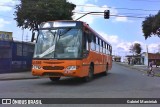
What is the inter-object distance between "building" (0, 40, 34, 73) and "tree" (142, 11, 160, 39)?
33.3 m

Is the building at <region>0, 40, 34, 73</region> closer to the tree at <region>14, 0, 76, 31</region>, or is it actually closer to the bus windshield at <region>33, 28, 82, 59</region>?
the bus windshield at <region>33, 28, 82, 59</region>

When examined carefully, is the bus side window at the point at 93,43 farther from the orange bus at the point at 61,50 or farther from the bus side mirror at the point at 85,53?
the bus side mirror at the point at 85,53

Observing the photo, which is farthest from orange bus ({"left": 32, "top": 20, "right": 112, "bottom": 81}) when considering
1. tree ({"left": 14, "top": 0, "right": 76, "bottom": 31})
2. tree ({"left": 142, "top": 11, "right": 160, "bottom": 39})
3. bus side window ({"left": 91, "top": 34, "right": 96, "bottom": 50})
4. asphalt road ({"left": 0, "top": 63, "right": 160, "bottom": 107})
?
tree ({"left": 142, "top": 11, "right": 160, "bottom": 39})

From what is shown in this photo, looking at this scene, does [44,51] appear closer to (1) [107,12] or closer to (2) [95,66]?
(2) [95,66]

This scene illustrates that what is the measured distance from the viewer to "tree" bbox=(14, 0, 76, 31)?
5184 centimetres

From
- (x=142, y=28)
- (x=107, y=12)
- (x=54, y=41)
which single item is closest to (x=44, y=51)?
(x=54, y=41)

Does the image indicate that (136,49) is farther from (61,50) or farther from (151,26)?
(61,50)

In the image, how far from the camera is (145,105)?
11.7 meters

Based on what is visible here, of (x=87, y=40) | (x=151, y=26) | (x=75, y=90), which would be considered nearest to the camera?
(x=75, y=90)

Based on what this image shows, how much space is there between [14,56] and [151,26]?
125 ft

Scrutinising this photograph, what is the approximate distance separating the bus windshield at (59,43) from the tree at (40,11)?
107ft

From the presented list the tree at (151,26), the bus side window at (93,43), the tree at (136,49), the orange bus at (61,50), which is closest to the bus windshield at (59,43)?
the orange bus at (61,50)

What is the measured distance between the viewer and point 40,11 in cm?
5172

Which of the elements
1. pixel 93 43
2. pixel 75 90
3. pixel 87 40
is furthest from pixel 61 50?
pixel 93 43
